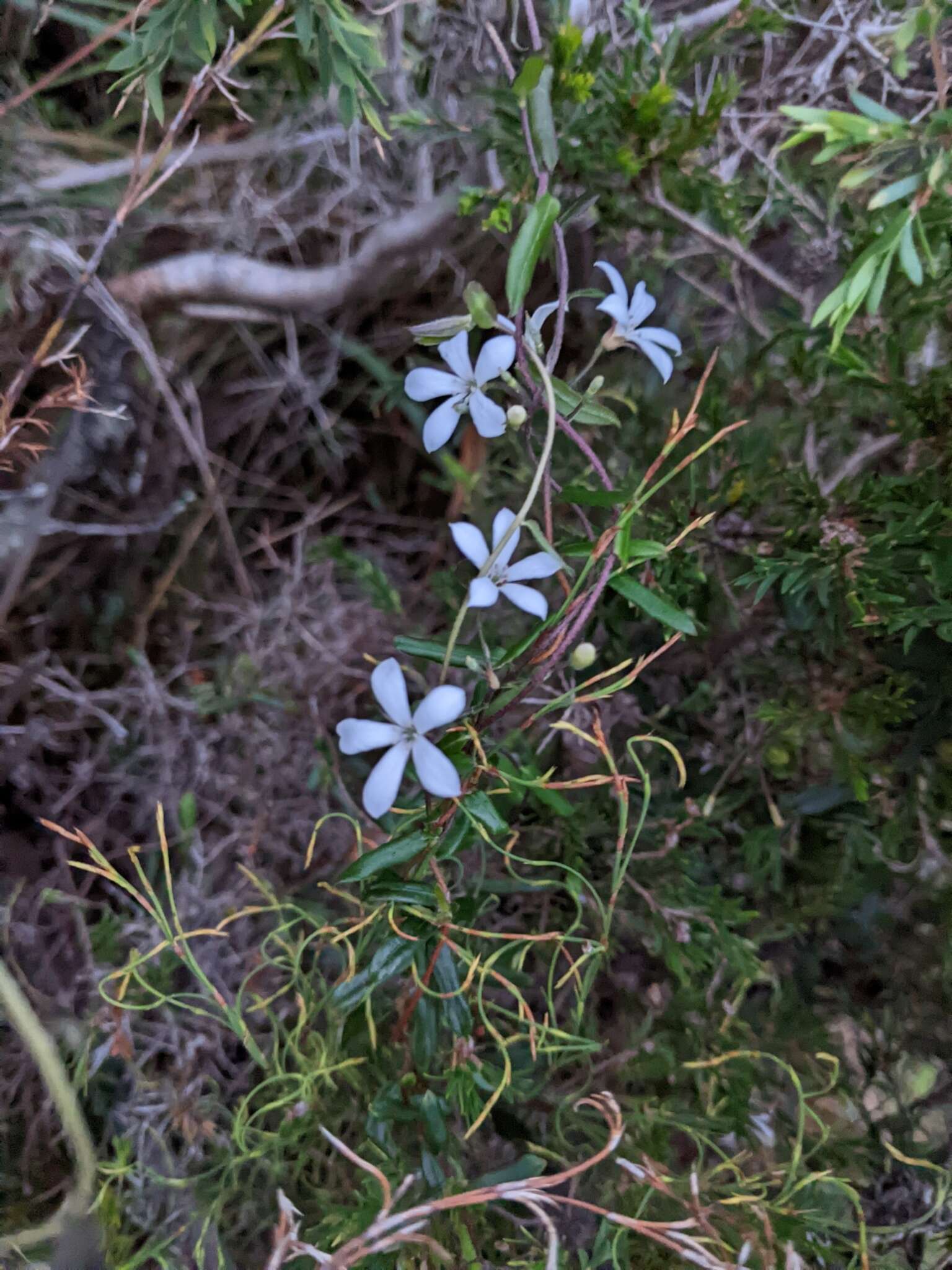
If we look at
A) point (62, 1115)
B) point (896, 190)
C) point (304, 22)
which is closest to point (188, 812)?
point (62, 1115)

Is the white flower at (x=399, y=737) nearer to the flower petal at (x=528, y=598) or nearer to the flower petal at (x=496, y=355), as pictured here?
the flower petal at (x=528, y=598)

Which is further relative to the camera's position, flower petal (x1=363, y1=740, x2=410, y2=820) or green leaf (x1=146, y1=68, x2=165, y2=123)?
green leaf (x1=146, y1=68, x2=165, y2=123)

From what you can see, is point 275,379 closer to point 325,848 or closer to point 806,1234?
point 325,848

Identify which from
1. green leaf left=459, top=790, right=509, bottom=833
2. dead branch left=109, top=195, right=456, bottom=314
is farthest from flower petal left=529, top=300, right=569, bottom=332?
dead branch left=109, top=195, right=456, bottom=314

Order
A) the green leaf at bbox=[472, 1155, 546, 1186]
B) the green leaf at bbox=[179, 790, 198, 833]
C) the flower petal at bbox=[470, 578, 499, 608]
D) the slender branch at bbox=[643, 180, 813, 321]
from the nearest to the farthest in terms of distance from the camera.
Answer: the flower petal at bbox=[470, 578, 499, 608] < the green leaf at bbox=[472, 1155, 546, 1186] < the slender branch at bbox=[643, 180, 813, 321] < the green leaf at bbox=[179, 790, 198, 833]

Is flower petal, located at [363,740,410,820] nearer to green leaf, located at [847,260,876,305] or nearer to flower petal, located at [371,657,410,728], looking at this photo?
flower petal, located at [371,657,410,728]

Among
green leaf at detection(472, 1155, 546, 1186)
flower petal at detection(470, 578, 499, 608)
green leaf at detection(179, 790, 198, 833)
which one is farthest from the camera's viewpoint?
green leaf at detection(179, 790, 198, 833)

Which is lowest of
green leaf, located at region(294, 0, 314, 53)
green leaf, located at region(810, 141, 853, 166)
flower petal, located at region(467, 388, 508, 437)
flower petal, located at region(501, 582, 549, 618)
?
flower petal, located at region(501, 582, 549, 618)

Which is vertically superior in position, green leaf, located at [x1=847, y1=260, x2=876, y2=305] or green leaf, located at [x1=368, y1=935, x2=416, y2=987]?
green leaf, located at [x1=847, y1=260, x2=876, y2=305]
